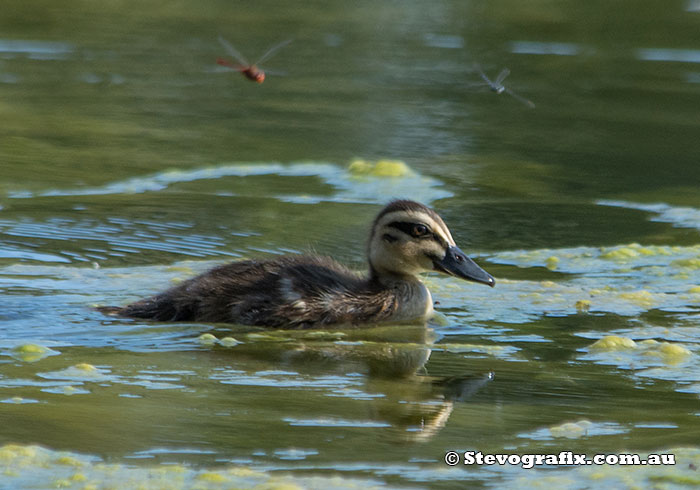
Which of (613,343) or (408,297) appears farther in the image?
(408,297)

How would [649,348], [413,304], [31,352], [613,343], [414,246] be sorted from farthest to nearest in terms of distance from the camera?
[414,246]
[413,304]
[613,343]
[649,348]
[31,352]

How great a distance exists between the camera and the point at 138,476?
5215mm

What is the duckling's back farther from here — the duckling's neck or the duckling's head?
the duckling's head

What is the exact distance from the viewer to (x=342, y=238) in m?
10.1

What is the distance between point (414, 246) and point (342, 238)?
6.35 feet

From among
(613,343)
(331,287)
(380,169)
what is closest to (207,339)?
(331,287)

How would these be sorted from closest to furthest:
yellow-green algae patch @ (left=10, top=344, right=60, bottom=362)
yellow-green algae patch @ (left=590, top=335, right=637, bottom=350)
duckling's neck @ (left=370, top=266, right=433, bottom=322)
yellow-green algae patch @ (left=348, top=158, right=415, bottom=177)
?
1. yellow-green algae patch @ (left=10, top=344, right=60, bottom=362)
2. yellow-green algae patch @ (left=590, top=335, right=637, bottom=350)
3. duckling's neck @ (left=370, top=266, right=433, bottom=322)
4. yellow-green algae patch @ (left=348, top=158, right=415, bottom=177)

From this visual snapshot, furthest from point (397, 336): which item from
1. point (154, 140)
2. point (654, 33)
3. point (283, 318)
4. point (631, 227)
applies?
point (654, 33)

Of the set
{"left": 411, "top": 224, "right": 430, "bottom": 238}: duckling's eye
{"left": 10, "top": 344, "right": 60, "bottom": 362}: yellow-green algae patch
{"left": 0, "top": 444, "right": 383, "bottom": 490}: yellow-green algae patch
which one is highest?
{"left": 411, "top": 224, "right": 430, "bottom": 238}: duckling's eye

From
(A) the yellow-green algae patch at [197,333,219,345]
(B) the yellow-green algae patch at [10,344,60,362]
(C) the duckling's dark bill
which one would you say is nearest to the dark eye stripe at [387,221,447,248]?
(C) the duckling's dark bill

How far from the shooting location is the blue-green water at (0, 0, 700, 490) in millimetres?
5750

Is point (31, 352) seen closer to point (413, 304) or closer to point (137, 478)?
point (137, 478)

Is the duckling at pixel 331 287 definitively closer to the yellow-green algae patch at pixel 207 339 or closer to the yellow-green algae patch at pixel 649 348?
the yellow-green algae patch at pixel 207 339

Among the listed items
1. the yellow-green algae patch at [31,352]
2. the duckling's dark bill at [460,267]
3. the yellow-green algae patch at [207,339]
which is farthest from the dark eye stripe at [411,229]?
the yellow-green algae patch at [31,352]
